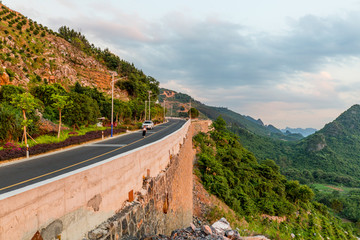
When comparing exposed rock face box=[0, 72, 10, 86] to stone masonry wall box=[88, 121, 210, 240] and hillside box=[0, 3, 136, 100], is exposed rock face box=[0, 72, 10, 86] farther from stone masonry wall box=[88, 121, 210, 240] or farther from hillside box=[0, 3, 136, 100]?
stone masonry wall box=[88, 121, 210, 240]

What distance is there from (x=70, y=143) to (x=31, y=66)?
40.8 m

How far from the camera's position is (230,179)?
27.5m

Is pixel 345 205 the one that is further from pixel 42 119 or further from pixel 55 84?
pixel 55 84

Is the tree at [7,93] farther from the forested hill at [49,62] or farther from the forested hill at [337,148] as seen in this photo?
the forested hill at [337,148]

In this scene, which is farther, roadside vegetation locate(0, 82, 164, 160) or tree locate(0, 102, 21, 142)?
tree locate(0, 102, 21, 142)

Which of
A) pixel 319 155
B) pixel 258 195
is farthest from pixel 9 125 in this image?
pixel 319 155

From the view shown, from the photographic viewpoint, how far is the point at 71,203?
384 cm

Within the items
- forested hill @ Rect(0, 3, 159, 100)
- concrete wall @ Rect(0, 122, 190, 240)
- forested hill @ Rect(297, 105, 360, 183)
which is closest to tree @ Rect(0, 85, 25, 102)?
forested hill @ Rect(0, 3, 159, 100)

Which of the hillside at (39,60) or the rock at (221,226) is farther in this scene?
the hillside at (39,60)

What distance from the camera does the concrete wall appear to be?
117 inches

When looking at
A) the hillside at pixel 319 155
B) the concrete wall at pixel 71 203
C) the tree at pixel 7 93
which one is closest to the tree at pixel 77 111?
the tree at pixel 7 93

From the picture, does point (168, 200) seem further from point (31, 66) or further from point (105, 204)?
point (31, 66)

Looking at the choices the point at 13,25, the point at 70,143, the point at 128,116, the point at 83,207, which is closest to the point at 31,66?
the point at 13,25

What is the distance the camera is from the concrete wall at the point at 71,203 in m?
2.98
